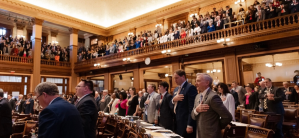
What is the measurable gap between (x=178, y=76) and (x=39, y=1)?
14.4 metres

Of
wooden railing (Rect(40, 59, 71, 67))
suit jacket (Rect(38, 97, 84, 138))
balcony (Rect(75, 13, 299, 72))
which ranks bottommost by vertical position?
suit jacket (Rect(38, 97, 84, 138))

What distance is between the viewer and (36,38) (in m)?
13.8

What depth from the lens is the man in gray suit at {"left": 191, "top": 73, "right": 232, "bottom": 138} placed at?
7.63 feet

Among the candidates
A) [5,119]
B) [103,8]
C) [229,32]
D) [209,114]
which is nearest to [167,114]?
[209,114]

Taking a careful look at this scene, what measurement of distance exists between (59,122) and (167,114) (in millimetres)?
2442

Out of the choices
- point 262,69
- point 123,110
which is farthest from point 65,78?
point 262,69

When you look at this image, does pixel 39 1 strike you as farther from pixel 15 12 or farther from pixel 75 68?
pixel 75 68

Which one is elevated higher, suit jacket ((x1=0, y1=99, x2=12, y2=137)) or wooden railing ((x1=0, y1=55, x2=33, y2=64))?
wooden railing ((x1=0, y1=55, x2=33, y2=64))

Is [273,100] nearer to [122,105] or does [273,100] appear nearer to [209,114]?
[209,114]

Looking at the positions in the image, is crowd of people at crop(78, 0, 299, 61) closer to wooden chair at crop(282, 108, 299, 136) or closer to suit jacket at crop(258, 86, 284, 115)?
wooden chair at crop(282, 108, 299, 136)

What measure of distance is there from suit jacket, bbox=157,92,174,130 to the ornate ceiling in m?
11.3

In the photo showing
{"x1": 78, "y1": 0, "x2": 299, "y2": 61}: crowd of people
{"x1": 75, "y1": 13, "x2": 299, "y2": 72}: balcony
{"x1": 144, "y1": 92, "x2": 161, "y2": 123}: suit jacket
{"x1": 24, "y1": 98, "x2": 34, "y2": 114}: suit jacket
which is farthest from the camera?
{"x1": 24, "y1": 98, "x2": 34, "y2": 114}: suit jacket

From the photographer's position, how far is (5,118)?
3320 mm

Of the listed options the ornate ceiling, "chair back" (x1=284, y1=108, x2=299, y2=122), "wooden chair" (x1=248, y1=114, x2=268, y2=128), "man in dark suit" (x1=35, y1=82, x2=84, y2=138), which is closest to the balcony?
"chair back" (x1=284, y1=108, x2=299, y2=122)
